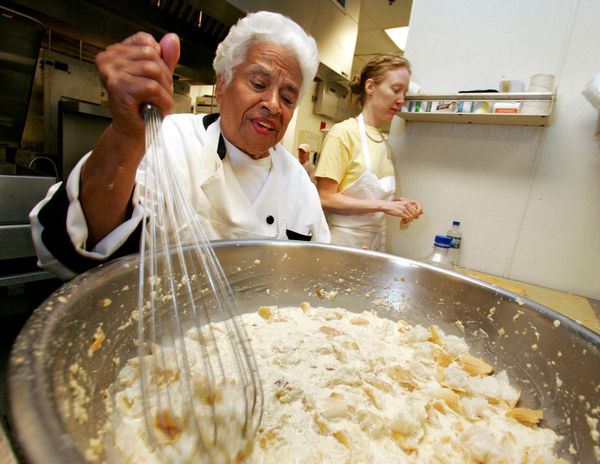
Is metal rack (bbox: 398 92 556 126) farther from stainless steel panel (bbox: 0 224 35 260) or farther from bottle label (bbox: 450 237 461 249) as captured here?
stainless steel panel (bbox: 0 224 35 260)

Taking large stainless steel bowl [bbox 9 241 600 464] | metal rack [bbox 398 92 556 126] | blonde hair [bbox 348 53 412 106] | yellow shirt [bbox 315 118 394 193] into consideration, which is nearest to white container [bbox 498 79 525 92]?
metal rack [bbox 398 92 556 126]

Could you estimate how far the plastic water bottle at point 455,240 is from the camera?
146 centimetres

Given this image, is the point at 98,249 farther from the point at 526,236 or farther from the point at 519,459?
the point at 526,236

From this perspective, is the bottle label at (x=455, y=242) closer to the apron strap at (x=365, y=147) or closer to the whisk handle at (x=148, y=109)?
the apron strap at (x=365, y=147)

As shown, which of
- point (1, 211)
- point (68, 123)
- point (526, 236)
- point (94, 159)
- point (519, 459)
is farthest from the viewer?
point (68, 123)

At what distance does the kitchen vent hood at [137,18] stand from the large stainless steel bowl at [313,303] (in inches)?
44.7

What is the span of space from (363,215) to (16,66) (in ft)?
5.35

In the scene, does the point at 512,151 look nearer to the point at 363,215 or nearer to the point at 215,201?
the point at 363,215

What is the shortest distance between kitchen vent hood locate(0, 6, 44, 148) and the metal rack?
1551mm

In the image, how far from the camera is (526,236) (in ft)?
4.61

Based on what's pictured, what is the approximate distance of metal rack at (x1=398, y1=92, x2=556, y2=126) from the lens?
3.91 ft

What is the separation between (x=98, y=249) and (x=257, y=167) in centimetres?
54

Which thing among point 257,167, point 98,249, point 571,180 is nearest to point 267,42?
point 257,167

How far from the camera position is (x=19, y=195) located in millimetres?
1027
